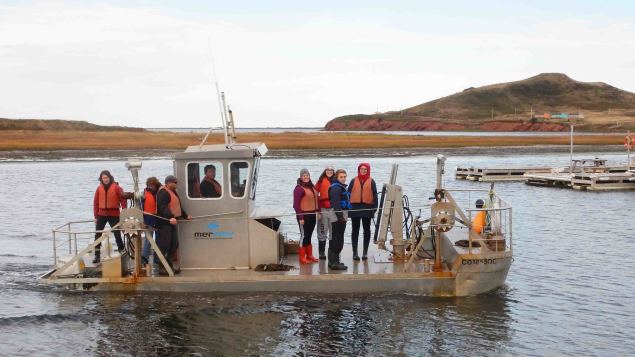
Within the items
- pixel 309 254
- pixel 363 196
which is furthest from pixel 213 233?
pixel 363 196

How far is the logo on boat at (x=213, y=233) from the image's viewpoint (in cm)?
1425

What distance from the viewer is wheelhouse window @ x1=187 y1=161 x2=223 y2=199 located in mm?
14070

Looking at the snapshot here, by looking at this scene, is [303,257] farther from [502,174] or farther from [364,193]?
[502,174]

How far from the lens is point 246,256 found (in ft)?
47.3

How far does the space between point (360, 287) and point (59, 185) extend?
31.9 meters

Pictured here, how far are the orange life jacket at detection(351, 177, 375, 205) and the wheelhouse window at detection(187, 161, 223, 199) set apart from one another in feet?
8.23

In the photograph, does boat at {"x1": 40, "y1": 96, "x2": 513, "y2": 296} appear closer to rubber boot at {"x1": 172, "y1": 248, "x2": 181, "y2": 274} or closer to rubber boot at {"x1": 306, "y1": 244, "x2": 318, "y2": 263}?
rubber boot at {"x1": 172, "y1": 248, "x2": 181, "y2": 274}

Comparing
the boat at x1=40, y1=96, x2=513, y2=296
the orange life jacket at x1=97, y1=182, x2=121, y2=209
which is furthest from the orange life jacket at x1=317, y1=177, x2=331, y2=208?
the orange life jacket at x1=97, y1=182, x2=121, y2=209

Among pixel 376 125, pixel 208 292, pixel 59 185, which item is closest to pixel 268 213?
pixel 208 292

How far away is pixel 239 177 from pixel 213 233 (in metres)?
1.16

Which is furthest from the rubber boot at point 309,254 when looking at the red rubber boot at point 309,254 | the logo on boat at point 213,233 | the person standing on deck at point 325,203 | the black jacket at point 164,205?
the black jacket at point 164,205

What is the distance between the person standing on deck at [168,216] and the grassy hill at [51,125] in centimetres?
13795

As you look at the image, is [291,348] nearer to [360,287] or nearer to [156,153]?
[360,287]

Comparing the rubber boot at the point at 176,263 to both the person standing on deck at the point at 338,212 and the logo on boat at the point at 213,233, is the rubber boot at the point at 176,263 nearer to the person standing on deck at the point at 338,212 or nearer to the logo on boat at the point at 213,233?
the logo on boat at the point at 213,233
